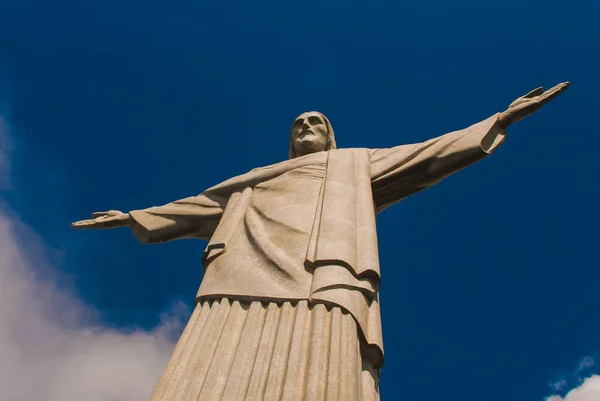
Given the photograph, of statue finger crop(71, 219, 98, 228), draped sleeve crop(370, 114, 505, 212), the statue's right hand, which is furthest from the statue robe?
statue finger crop(71, 219, 98, 228)

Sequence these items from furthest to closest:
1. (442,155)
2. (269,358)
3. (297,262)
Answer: (442,155) < (297,262) < (269,358)

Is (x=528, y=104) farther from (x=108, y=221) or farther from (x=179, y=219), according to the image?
(x=108, y=221)

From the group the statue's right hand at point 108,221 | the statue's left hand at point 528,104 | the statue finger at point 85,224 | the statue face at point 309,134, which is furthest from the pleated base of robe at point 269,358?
the statue face at point 309,134

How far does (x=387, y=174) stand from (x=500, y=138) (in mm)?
1633

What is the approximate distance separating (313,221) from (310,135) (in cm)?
315

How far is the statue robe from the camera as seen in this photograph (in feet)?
24.2

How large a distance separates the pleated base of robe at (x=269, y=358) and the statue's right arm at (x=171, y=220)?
3.24m

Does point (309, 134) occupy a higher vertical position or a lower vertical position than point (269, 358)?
higher

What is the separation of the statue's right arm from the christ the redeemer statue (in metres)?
0.02

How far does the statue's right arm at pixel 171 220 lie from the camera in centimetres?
1048

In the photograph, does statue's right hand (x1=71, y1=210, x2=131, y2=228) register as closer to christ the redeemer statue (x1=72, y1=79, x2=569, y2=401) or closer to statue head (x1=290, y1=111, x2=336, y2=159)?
christ the redeemer statue (x1=72, y1=79, x2=569, y2=401)

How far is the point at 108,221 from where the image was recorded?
34.9ft

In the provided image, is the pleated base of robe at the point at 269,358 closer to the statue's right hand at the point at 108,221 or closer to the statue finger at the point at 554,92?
the statue's right hand at the point at 108,221

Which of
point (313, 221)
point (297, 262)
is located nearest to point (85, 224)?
point (313, 221)
